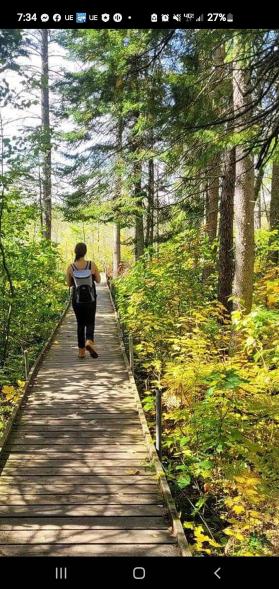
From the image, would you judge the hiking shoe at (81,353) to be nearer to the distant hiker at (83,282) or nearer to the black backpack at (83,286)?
the distant hiker at (83,282)

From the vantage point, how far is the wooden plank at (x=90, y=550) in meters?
3.06

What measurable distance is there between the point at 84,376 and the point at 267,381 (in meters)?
4.00

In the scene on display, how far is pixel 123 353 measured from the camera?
344 inches

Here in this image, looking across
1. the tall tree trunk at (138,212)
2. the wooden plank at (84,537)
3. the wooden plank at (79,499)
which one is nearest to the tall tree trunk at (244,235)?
the wooden plank at (79,499)

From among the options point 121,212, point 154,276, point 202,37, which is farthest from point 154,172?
point 202,37

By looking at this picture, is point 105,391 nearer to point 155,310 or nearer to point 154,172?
point 155,310

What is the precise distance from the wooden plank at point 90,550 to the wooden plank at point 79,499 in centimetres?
56

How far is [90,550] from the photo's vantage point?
3094 millimetres

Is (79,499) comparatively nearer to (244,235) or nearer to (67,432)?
(67,432)

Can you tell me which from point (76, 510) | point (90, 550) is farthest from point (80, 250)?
point (90, 550)

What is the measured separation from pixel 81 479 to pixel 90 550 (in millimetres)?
1033
